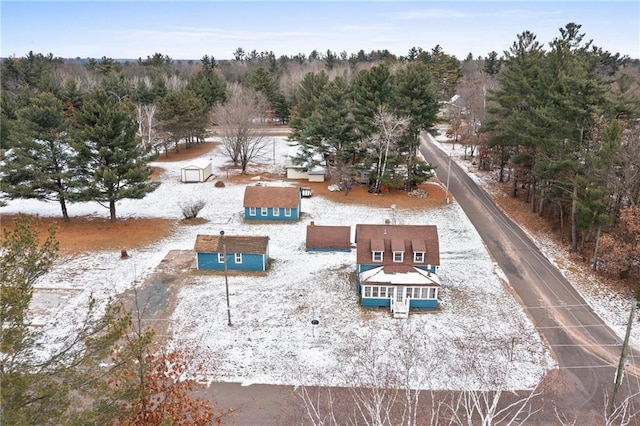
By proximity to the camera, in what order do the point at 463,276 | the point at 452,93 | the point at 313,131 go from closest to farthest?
the point at 463,276 → the point at 313,131 → the point at 452,93

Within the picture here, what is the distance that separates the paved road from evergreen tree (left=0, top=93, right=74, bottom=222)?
33.8m

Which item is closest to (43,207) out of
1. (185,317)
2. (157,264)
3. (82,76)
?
(157,264)

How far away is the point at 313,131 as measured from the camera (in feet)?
167

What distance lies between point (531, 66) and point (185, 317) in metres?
36.1

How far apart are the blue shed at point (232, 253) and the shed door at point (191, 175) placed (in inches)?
861

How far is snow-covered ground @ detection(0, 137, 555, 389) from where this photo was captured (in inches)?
842

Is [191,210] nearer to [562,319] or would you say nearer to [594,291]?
[562,319]

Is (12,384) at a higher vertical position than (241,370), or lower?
higher

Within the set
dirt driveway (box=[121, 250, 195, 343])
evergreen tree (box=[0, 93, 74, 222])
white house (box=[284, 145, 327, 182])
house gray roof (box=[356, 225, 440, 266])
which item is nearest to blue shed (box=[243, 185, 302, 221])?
dirt driveway (box=[121, 250, 195, 343])

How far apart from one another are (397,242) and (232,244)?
10904 mm

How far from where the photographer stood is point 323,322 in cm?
2523

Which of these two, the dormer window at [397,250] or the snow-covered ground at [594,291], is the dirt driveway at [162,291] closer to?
the dormer window at [397,250]

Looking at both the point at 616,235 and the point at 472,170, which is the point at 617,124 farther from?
the point at 472,170

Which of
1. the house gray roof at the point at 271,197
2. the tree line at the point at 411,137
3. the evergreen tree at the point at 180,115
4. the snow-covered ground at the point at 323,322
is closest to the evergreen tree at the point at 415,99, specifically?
the tree line at the point at 411,137
